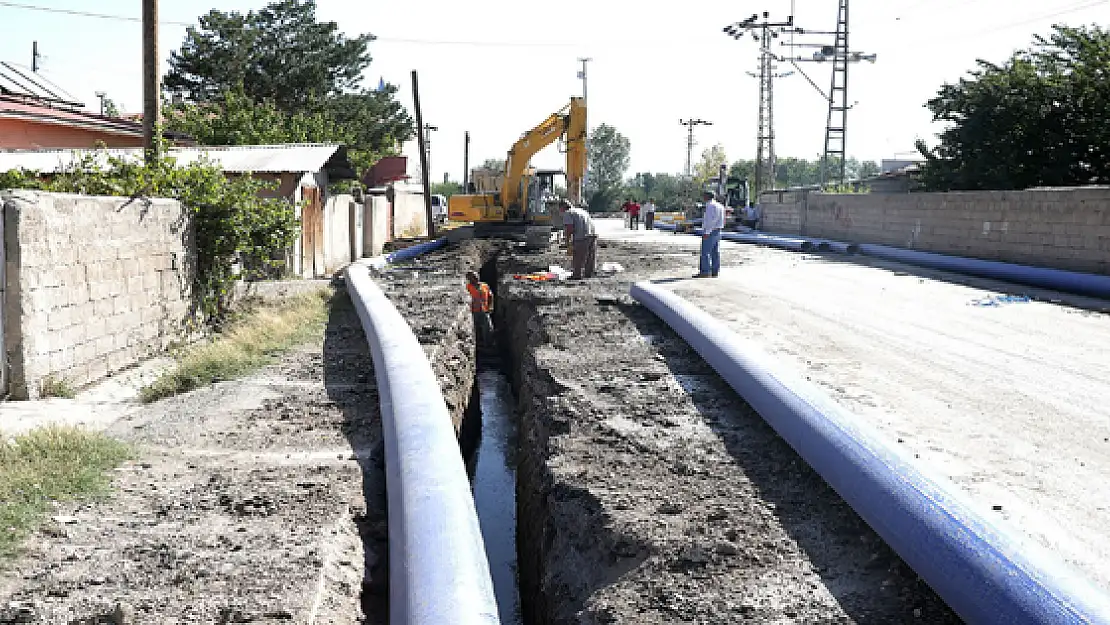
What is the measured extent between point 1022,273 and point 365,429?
10.6 m

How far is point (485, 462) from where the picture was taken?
7984mm

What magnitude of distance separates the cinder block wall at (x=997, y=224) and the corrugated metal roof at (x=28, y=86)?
69.9 ft

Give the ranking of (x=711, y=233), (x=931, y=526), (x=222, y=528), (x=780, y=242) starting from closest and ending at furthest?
(x=931, y=526) < (x=222, y=528) < (x=711, y=233) < (x=780, y=242)

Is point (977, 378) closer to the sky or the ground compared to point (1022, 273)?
closer to the ground

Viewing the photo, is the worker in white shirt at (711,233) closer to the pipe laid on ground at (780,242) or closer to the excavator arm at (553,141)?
the excavator arm at (553,141)

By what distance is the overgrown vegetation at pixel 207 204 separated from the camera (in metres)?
8.46

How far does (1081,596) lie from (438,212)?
45.0 m

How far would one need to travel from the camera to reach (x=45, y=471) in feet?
13.9

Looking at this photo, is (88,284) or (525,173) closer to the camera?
(88,284)

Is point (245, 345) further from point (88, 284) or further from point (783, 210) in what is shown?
point (783, 210)

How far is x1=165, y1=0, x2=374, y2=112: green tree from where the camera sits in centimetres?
3434

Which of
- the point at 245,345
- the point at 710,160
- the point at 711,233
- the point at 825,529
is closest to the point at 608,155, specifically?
the point at 710,160

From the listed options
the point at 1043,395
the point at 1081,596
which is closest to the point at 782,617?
the point at 1081,596

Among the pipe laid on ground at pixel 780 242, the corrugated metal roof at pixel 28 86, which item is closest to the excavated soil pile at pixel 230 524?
the pipe laid on ground at pixel 780 242
